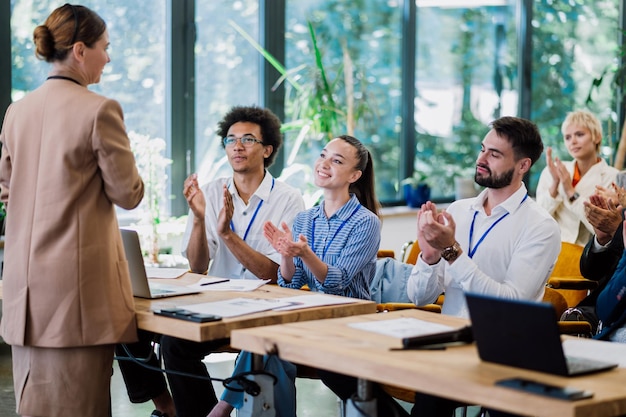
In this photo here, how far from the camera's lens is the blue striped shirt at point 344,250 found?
11.9 ft

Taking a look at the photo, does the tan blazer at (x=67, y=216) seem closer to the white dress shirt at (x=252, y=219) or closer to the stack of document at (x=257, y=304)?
the stack of document at (x=257, y=304)

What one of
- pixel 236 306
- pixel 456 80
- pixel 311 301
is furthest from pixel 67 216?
pixel 456 80

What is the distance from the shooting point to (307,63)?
22.5 ft

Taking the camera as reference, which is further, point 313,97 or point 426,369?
point 313,97

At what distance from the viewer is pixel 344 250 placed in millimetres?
3686

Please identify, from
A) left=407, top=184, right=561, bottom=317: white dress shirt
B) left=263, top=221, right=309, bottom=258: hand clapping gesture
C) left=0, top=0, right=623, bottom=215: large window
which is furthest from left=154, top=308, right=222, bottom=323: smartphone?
left=0, top=0, right=623, bottom=215: large window

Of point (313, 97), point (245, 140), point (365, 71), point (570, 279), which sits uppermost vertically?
point (365, 71)

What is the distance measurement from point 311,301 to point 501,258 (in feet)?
2.65

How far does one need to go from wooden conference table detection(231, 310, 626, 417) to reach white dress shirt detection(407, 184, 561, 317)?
33.1 inches

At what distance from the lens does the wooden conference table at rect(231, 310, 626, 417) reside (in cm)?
192

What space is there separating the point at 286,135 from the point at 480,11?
7.25ft

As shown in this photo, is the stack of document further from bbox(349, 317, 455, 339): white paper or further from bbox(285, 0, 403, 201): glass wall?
bbox(285, 0, 403, 201): glass wall

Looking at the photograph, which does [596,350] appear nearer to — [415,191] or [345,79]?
[345,79]

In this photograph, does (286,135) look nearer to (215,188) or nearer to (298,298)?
(215,188)
